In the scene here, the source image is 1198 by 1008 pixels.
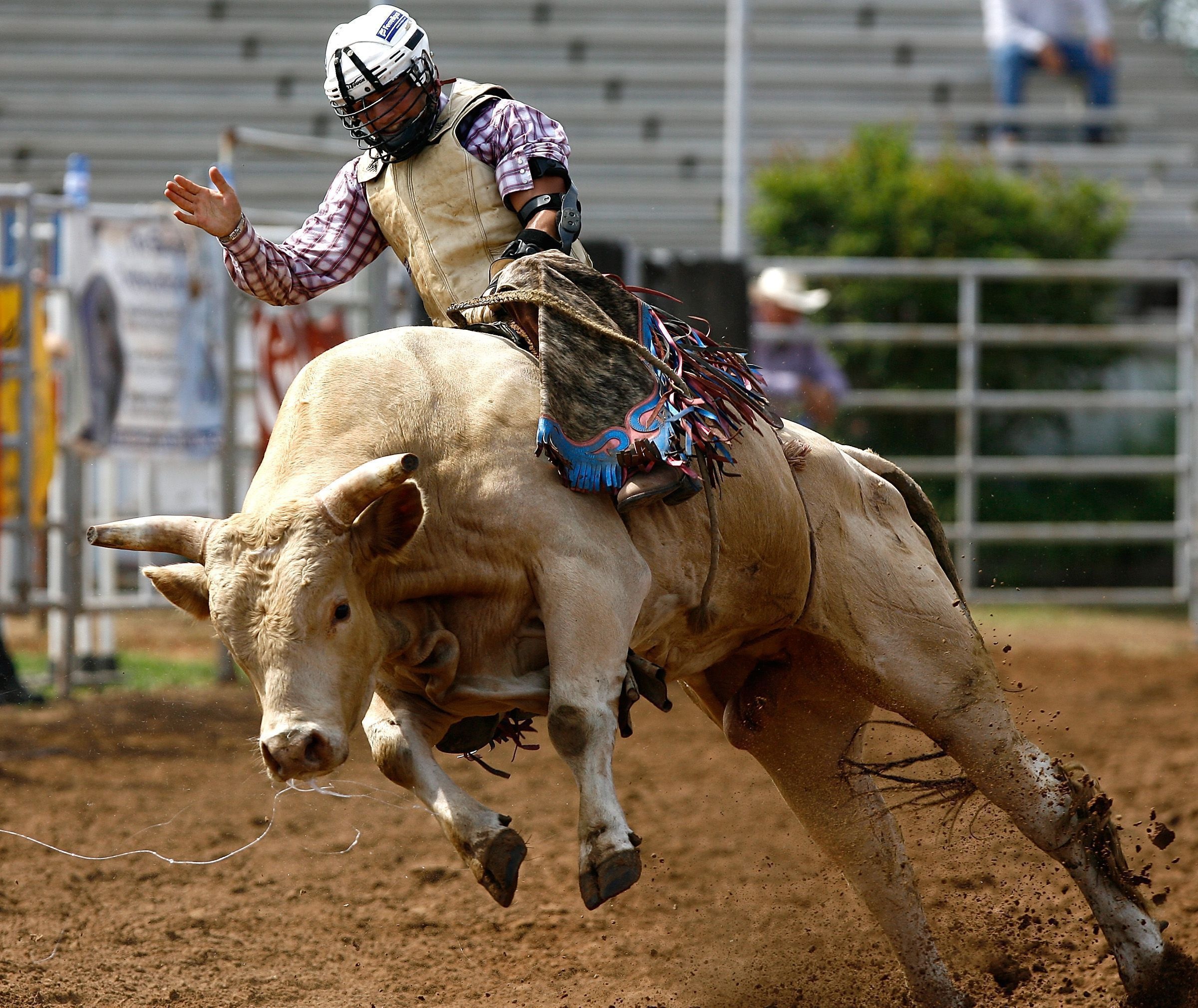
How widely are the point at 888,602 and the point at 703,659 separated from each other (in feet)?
1.64

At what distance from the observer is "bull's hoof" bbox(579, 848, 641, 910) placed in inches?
119

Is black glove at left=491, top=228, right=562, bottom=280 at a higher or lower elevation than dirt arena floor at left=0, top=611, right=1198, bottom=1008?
higher

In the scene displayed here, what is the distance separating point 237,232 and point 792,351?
301 inches

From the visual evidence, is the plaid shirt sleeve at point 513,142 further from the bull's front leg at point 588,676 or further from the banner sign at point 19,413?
the banner sign at point 19,413

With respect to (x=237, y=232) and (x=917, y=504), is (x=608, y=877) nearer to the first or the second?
(x=237, y=232)

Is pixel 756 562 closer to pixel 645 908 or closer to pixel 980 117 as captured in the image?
pixel 645 908

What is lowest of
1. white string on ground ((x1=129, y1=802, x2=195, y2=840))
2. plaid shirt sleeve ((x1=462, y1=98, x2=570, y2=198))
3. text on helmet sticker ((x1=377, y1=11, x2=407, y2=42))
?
white string on ground ((x1=129, y1=802, x2=195, y2=840))

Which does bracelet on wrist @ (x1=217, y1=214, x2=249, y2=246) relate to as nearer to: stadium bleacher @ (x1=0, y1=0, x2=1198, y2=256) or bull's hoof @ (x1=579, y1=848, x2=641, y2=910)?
bull's hoof @ (x1=579, y1=848, x2=641, y2=910)

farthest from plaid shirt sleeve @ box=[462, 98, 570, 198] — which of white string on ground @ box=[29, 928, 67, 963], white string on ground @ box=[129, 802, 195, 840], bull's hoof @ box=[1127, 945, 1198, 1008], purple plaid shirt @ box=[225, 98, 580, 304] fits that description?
white string on ground @ box=[129, 802, 195, 840]

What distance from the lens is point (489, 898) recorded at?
5.01 meters

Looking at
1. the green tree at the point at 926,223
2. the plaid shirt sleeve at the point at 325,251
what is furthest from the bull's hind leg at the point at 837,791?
the green tree at the point at 926,223

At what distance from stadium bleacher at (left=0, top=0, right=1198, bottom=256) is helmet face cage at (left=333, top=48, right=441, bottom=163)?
11853 mm

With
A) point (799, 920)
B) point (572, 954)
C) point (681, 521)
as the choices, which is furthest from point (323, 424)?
point (799, 920)

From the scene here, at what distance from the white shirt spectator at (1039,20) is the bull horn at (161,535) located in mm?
13732
